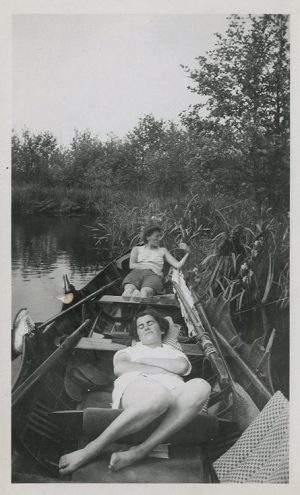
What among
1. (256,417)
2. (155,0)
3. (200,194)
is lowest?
(256,417)

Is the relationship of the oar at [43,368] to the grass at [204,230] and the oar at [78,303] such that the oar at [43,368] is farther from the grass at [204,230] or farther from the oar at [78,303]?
the grass at [204,230]

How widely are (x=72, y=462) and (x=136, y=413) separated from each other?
1.21ft

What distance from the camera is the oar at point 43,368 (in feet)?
7.02

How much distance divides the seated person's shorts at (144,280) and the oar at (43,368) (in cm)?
57

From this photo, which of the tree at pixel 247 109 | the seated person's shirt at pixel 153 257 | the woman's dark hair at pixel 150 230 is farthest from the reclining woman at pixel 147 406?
the tree at pixel 247 109

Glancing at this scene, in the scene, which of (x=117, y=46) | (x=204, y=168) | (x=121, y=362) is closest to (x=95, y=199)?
(x=204, y=168)

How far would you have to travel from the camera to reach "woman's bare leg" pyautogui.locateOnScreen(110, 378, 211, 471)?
6.50 feet

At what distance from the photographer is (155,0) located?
247 centimetres

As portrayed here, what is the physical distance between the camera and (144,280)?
283 centimetres

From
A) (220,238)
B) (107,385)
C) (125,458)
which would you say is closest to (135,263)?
(220,238)

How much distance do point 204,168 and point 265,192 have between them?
1.26 feet

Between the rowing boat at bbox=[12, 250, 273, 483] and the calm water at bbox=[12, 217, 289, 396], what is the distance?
0.09m

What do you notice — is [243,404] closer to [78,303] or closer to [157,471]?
[157,471]

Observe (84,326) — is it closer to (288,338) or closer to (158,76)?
(288,338)
